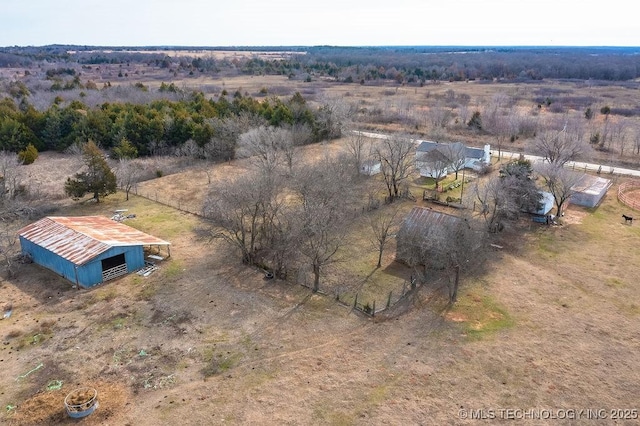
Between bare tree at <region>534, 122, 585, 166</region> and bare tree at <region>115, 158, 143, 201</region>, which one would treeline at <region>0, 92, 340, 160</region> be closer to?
bare tree at <region>115, 158, 143, 201</region>

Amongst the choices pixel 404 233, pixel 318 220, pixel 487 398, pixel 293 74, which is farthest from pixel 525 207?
pixel 293 74

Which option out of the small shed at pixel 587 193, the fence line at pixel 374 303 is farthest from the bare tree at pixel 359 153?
the fence line at pixel 374 303

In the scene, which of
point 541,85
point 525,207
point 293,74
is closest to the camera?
point 525,207

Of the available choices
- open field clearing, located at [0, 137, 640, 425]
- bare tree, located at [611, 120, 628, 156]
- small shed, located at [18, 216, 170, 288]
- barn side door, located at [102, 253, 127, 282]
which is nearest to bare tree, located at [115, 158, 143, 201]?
small shed, located at [18, 216, 170, 288]

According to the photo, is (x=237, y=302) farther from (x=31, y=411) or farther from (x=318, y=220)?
(x=31, y=411)

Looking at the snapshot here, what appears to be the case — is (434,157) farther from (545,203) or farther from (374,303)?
(374,303)

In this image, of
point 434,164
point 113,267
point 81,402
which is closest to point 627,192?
point 434,164

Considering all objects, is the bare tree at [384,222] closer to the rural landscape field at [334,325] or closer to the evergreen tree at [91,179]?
the rural landscape field at [334,325]

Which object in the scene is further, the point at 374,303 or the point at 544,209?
the point at 544,209
